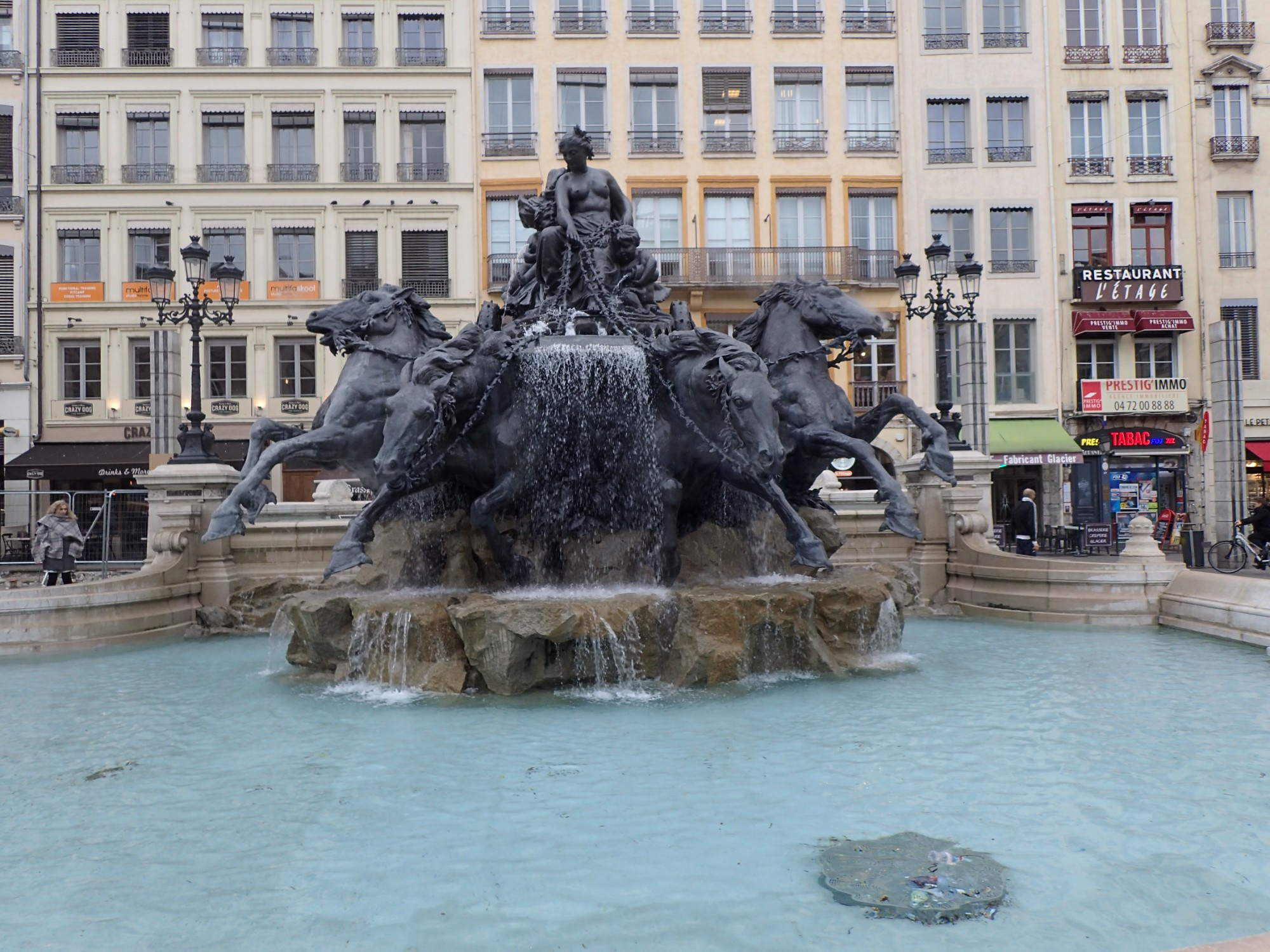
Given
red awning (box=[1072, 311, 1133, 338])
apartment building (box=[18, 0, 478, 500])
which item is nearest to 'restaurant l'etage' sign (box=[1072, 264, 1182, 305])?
red awning (box=[1072, 311, 1133, 338])

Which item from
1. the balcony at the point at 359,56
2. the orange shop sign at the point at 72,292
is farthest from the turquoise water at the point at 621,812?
the balcony at the point at 359,56

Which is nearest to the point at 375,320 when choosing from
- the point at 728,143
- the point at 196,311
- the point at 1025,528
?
the point at 196,311

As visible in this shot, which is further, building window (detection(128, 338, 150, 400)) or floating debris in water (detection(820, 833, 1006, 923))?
building window (detection(128, 338, 150, 400))

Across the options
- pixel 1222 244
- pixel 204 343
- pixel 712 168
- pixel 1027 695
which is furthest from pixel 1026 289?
pixel 1027 695

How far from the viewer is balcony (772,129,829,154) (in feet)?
106

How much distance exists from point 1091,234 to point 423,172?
21469 millimetres

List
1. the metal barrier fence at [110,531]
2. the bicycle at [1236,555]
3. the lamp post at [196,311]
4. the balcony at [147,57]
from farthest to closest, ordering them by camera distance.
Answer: the balcony at [147,57] < the bicycle at [1236,555] < the metal barrier fence at [110,531] < the lamp post at [196,311]

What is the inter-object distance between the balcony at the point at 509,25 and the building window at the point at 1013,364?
17.7 meters

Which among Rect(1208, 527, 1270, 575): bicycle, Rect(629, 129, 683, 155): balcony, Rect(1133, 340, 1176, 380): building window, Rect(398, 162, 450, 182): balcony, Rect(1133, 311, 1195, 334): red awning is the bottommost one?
Rect(1208, 527, 1270, 575): bicycle

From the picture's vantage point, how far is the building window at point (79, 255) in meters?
32.1

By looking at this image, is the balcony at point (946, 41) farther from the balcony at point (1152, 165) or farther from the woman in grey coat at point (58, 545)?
the woman in grey coat at point (58, 545)

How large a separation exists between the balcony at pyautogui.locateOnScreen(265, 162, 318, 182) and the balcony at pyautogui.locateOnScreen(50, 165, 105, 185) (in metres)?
5.24

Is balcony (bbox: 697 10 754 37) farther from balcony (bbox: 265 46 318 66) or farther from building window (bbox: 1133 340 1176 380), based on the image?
building window (bbox: 1133 340 1176 380)

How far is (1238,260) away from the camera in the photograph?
105 ft
